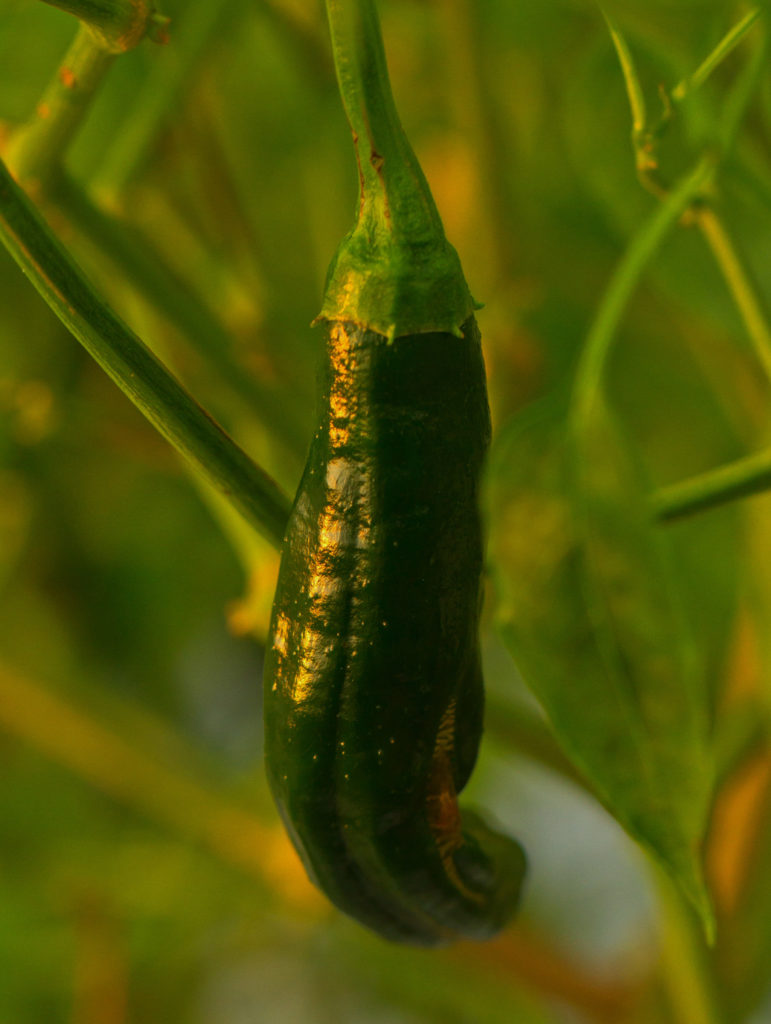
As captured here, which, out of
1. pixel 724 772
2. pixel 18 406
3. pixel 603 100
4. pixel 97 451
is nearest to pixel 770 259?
pixel 603 100

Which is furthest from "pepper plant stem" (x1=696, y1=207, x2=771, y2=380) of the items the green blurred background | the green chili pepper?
the green chili pepper

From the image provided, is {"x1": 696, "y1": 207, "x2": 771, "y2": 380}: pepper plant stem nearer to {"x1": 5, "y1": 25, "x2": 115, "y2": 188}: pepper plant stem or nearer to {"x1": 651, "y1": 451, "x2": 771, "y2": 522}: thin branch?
{"x1": 651, "y1": 451, "x2": 771, "y2": 522}: thin branch

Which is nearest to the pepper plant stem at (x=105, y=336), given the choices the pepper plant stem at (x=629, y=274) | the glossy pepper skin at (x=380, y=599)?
the glossy pepper skin at (x=380, y=599)

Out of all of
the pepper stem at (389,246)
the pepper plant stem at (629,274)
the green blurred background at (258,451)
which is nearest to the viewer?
the pepper stem at (389,246)

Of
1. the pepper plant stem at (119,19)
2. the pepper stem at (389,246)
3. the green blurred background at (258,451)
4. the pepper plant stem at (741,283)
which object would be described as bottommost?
the green blurred background at (258,451)

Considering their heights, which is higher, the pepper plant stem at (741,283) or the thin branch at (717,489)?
the pepper plant stem at (741,283)

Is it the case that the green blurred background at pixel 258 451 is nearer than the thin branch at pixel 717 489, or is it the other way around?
the thin branch at pixel 717 489

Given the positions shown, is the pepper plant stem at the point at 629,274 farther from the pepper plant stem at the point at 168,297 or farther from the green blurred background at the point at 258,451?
the pepper plant stem at the point at 168,297

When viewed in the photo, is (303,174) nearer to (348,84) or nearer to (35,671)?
(35,671)
